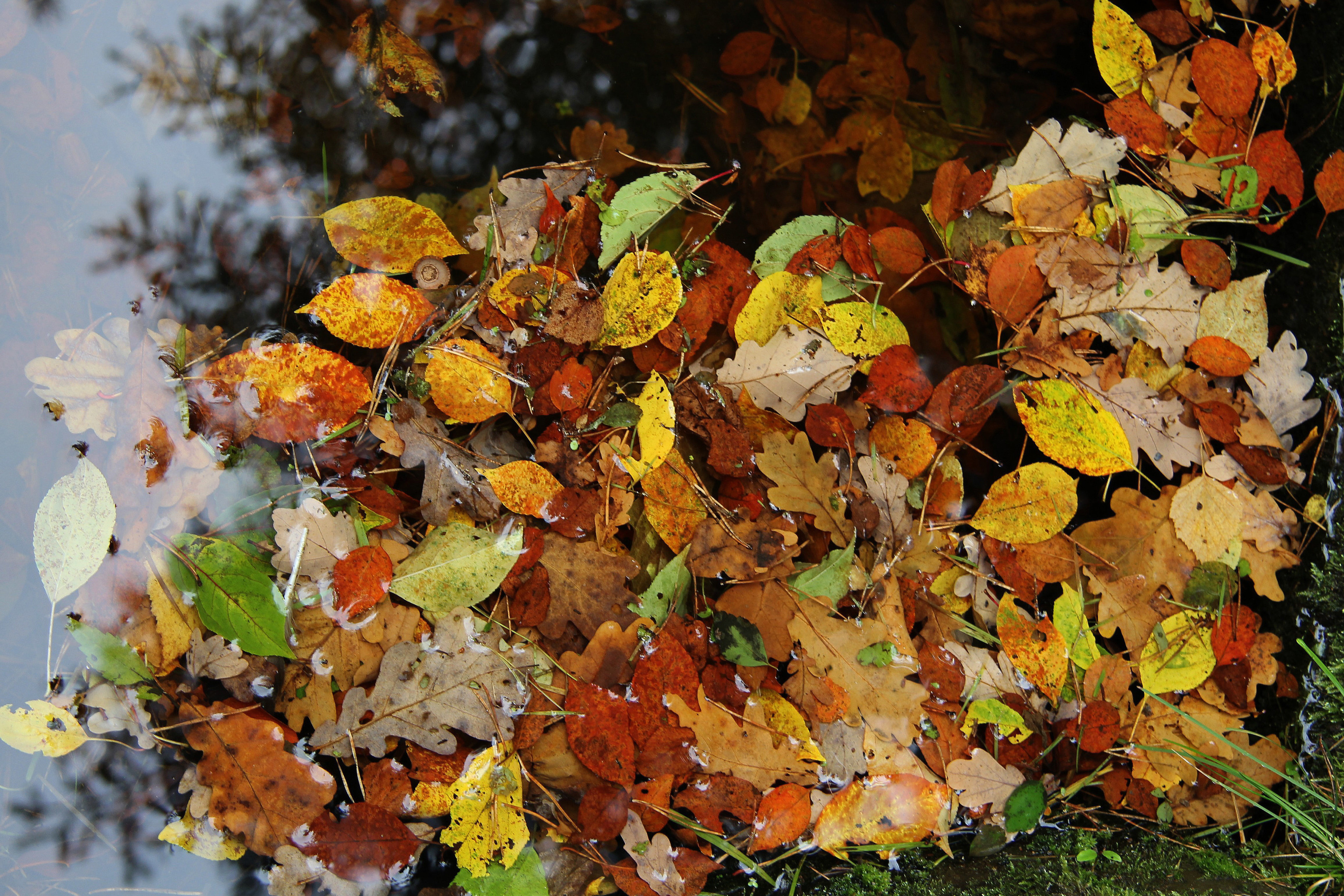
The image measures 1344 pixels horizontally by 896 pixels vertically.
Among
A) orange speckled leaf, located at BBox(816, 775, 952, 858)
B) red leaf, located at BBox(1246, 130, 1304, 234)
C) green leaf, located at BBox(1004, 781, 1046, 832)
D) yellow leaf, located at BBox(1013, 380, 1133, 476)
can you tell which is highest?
red leaf, located at BBox(1246, 130, 1304, 234)

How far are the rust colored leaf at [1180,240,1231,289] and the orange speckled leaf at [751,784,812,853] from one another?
1588 mm

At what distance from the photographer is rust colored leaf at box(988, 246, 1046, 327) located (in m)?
1.73

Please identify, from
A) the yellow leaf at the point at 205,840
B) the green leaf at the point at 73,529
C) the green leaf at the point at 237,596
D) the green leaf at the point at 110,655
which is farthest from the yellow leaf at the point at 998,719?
the green leaf at the point at 73,529

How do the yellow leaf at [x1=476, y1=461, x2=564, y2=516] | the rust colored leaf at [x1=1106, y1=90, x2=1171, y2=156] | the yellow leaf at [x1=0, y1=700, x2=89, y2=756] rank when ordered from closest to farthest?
the yellow leaf at [x1=0, y1=700, x2=89, y2=756]
the yellow leaf at [x1=476, y1=461, x2=564, y2=516]
the rust colored leaf at [x1=1106, y1=90, x2=1171, y2=156]

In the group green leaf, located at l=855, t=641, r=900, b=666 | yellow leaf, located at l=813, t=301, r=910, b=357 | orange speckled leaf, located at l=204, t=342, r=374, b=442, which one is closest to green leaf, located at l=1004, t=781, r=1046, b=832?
green leaf, located at l=855, t=641, r=900, b=666

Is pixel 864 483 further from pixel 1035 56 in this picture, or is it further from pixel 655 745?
pixel 1035 56

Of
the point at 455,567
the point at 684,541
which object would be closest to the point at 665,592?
the point at 684,541

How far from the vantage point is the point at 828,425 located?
167 centimetres

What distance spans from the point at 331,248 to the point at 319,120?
33 centimetres

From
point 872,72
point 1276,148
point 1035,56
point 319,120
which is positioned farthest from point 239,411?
point 1276,148

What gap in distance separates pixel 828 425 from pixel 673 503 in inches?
16.0

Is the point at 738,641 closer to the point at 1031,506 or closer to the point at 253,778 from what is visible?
the point at 1031,506

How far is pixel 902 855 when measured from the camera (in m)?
1.65

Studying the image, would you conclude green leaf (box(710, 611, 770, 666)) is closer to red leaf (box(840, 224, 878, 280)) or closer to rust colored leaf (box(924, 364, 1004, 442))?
rust colored leaf (box(924, 364, 1004, 442))
